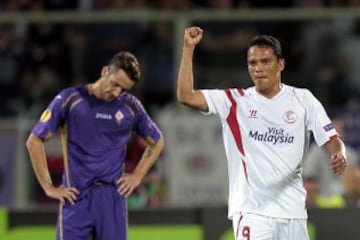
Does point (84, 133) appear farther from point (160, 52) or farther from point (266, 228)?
point (160, 52)

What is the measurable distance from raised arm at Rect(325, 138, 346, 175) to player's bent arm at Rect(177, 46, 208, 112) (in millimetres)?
906

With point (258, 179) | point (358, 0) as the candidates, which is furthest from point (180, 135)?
Answer: point (258, 179)

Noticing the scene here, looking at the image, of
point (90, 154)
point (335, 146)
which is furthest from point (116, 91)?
point (335, 146)

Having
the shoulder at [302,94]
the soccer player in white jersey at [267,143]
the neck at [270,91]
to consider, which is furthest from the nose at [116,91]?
the shoulder at [302,94]

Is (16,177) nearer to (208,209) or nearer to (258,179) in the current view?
(208,209)

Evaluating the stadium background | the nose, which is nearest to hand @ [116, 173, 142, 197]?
the nose

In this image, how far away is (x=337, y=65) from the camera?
1356cm

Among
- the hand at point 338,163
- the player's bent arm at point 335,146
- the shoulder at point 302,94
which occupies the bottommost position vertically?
the hand at point 338,163

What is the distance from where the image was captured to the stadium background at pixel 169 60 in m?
13.3

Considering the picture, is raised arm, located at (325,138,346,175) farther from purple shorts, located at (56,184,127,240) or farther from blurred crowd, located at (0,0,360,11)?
blurred crowd, located at (0,0,360,11)

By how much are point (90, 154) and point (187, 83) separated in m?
1.24

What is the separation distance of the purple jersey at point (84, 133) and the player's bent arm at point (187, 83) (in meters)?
1.05

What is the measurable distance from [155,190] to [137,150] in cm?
140

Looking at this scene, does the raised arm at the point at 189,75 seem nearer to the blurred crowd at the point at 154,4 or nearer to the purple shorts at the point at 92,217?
the purple shorts at the point at 92,217
